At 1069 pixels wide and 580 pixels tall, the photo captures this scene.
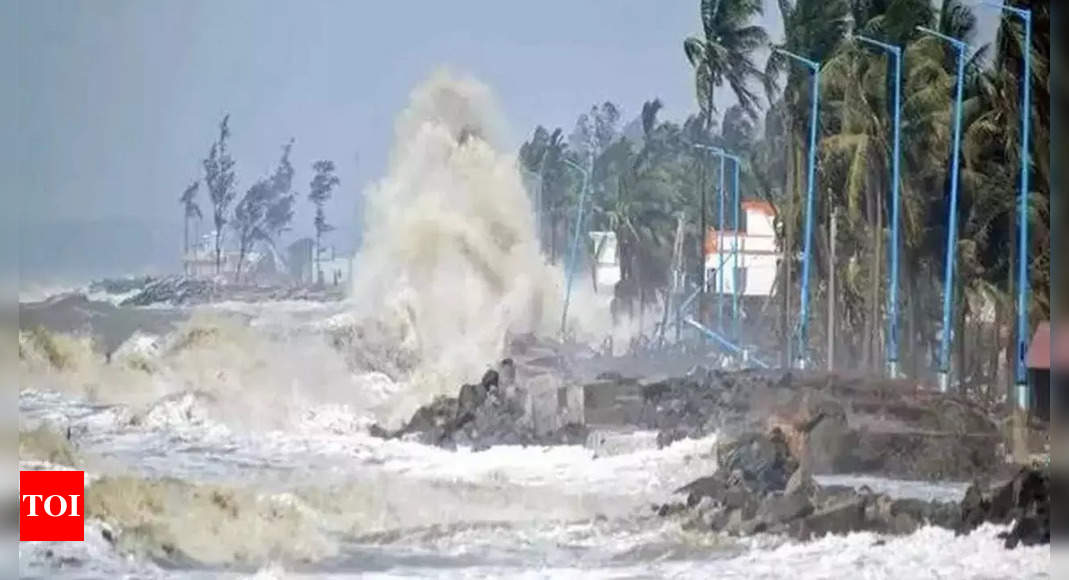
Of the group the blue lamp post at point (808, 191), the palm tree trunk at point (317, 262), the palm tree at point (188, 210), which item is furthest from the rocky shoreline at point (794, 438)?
the palm tree at point (188, 210)

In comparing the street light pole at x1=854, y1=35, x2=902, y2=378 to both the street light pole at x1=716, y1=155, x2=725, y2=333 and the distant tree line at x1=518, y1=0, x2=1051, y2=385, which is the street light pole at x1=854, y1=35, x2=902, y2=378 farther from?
the street light pole at x1=716, y1=155, x2=725, y2=333

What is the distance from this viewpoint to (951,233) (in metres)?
4.48

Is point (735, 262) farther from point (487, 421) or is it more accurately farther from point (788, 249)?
point (487, 421)

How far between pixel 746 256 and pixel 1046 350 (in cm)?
83

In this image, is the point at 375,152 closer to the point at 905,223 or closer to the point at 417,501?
the point at 417,501

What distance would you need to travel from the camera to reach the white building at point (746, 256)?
4.52 metres

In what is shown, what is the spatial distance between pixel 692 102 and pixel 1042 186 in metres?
0.95

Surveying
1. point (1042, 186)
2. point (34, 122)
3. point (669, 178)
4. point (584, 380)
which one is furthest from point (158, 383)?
point (1042, 186)

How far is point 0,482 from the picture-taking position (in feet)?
14.2

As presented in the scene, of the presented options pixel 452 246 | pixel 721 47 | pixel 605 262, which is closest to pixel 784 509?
pixel 605 262

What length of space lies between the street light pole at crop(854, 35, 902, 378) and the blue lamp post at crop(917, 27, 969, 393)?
12 cm

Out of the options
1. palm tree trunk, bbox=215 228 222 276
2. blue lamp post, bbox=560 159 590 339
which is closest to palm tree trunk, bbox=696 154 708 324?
blue lamp post, bbox=560 159 590 339

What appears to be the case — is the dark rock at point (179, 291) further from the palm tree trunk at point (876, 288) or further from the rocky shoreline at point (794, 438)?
the palm tree trunk at point (876, 288)

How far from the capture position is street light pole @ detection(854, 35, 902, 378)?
4484mm
